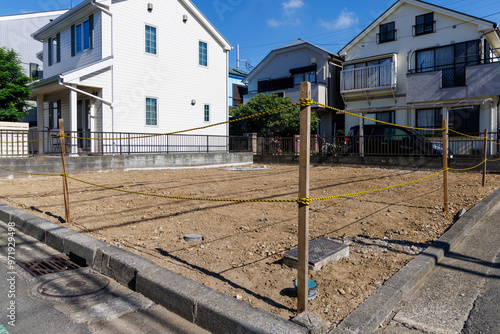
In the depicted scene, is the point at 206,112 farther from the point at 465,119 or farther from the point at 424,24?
the point at 465,119

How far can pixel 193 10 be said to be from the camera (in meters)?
19.3

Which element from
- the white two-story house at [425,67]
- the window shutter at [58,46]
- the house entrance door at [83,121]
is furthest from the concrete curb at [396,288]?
the window shutter at [58,46]

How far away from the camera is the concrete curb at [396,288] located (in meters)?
2.52

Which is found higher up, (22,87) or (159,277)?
(22,87)

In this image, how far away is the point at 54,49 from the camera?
62.0 feet

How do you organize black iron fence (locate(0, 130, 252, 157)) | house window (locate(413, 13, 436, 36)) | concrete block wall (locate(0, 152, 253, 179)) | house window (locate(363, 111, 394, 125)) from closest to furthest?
1. concrete block wall (locate(0, 152, 253, 179))
2. black iron fence (locate(0, 130, 252, 157))
3. house window (locate(413, 13, 436, 36))
4. house window (locate(363, 111, 394, 125))

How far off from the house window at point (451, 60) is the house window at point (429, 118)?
157 cm

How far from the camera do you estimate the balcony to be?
56.4 feet

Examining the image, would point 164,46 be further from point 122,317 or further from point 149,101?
point 122,317

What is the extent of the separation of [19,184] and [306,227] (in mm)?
10212

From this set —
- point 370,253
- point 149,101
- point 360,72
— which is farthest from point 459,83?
point 370,253

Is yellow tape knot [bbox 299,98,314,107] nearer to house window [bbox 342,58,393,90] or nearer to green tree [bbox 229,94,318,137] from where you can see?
green tree [bbox 229,94,318,137]

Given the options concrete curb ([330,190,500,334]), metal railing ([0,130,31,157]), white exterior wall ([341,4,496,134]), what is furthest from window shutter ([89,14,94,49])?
concrete curb ([330,190,500,334])

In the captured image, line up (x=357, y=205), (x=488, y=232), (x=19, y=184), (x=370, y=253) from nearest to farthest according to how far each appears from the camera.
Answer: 1. (x=370, y=253)
2. (x=488, y=232)
3. (x=357, y=205)
4. (x=19, y=184)
